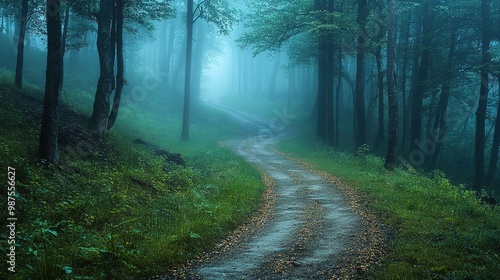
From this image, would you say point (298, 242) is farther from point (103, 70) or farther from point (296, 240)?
point (103, 70)

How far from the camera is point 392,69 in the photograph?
18266 mm

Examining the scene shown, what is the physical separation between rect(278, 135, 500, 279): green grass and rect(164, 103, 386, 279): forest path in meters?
0.86

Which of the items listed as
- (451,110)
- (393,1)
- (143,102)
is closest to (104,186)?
(393,1)

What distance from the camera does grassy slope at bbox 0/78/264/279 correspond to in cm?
627

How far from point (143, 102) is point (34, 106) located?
81.8ft

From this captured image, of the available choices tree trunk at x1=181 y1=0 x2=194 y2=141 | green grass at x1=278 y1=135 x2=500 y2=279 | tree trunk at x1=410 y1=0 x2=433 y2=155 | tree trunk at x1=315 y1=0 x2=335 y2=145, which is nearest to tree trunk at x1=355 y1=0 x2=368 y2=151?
tree trunk at x1=315 y1=0 x2=335 y2=145

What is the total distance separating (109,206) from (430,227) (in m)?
8.09

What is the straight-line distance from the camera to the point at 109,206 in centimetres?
931

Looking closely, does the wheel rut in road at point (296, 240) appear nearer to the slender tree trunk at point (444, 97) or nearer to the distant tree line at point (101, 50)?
the distant tree line at point (101, 50)

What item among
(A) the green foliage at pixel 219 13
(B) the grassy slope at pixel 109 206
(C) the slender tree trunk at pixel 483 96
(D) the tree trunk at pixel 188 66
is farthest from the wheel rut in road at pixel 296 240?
(A) the green foliage at pixel 219 13

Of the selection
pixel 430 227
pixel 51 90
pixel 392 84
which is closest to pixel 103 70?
pixel 51 90

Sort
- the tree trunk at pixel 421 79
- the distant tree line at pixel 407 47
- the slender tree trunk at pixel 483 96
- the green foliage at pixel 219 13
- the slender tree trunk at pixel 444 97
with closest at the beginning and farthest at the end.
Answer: the slender tree trunk at pixel 483 96, the distant tree line at pixel 407 47, the slender tree trunk at pixel 444 97, the tree trunk at pixel 421 79, the green foliage at pixel 219 13

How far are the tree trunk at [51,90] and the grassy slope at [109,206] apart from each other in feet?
1.71

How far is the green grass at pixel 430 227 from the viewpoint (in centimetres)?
623
